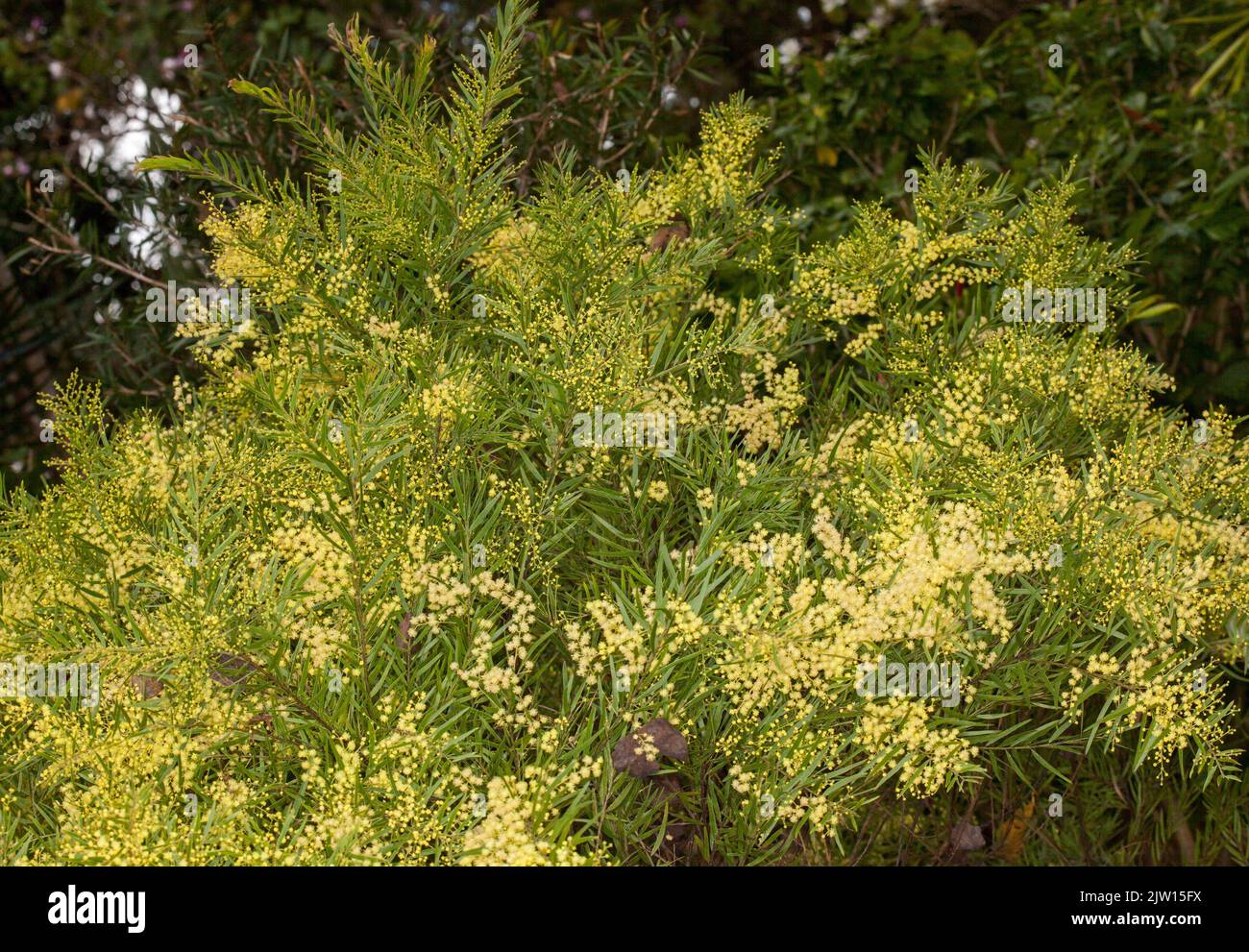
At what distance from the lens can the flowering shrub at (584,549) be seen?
1.50 m

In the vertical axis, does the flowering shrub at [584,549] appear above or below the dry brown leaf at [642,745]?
above

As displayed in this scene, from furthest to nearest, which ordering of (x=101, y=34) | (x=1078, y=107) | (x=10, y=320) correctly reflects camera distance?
(x=101, y=34)
(x=10, y=320)
(x=1078, y=107)

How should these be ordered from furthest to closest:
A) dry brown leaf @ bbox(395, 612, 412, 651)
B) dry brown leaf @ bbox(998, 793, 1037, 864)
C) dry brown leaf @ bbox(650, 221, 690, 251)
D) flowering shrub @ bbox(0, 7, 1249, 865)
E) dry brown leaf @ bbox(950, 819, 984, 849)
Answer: dry brown leaf @ bbox(650, 221, 690, 251) < dry brown leaf @ bbox(998, 793, 1037, 864) < dry brown leaf @ bbox(950, 819, 984, 849) < dry brown leaf @ bbox(395, 612, 412, 651) < flowering shrub @ bbox(0, 7, 1249, 865)

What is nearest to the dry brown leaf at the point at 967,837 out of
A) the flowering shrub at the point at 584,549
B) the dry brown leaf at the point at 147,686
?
the flowering shrub at the point at 584,549

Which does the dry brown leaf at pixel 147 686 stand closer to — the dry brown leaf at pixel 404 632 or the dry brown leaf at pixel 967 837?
the dry brown leaf at pixel 404 632

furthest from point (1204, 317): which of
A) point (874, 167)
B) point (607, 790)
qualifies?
point (607, 790)

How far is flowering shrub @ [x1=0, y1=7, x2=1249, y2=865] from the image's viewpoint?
1.50 metres

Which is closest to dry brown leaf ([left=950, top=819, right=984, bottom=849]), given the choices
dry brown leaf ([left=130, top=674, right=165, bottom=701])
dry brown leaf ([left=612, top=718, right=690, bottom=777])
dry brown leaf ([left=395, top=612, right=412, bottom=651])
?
dry brown leaf ([left=612, top=718, right=690, bottom=777])

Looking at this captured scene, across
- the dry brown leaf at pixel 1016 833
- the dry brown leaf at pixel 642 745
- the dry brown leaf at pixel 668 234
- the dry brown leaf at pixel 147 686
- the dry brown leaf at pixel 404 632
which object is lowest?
the dry brown leaf at pixel 1016 833

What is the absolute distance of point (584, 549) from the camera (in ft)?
6.15

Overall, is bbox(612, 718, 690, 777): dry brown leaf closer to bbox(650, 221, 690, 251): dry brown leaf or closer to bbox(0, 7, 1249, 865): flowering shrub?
bbox(0, 7, 1249, 865): flowering shrub
